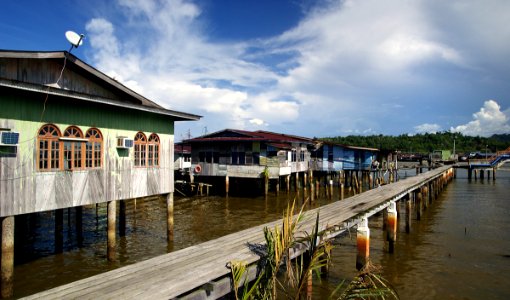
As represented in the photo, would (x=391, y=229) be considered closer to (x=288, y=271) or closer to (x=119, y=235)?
(x=288, y=271)

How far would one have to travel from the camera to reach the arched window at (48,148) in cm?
1029

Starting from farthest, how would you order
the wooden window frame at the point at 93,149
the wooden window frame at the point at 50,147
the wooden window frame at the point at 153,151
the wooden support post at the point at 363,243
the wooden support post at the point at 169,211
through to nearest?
1. the wooden support post at the point at 169,211
2. the wooden window frame at the point at 153,151
3. the wooden window frame at the point at 93,149
4. the wooden support post at the point at 363,243
5. the wooden window frame at the point at 50,147

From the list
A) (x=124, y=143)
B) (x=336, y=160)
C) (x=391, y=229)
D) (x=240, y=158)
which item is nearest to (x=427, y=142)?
(x=336, y=160)

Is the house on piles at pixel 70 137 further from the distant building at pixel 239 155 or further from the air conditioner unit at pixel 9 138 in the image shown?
the distant building at pixel 239 155

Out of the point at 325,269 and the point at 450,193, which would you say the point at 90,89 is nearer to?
the point at 325,269

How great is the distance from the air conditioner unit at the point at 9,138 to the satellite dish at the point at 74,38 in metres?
3.25

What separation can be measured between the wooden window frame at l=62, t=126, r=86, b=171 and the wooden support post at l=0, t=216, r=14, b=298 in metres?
2.26

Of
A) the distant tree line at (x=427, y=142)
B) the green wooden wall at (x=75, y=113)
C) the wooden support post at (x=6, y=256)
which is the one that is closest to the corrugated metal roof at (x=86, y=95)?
the green wooden wall at (x=75, y=113)

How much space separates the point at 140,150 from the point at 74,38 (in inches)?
185

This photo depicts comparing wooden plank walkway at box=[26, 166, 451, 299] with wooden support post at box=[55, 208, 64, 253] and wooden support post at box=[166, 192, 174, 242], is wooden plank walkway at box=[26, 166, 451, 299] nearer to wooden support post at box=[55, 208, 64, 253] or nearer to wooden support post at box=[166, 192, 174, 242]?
wooden support post at box=[166, 192, 174, 242]

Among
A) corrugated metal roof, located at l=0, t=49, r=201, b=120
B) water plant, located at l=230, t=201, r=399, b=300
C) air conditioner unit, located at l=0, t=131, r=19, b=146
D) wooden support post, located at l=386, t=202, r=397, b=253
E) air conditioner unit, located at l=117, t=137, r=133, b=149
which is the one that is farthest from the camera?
wooden support post, located at l=386, t=202, r=397, b=253

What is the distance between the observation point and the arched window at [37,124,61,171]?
10289mm

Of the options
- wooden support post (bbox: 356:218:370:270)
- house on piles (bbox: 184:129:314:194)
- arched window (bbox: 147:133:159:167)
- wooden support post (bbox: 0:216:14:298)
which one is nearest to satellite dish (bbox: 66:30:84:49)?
arched window (bbox: 147:133:159:167)

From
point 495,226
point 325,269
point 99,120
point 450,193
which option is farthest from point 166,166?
point 450,193
